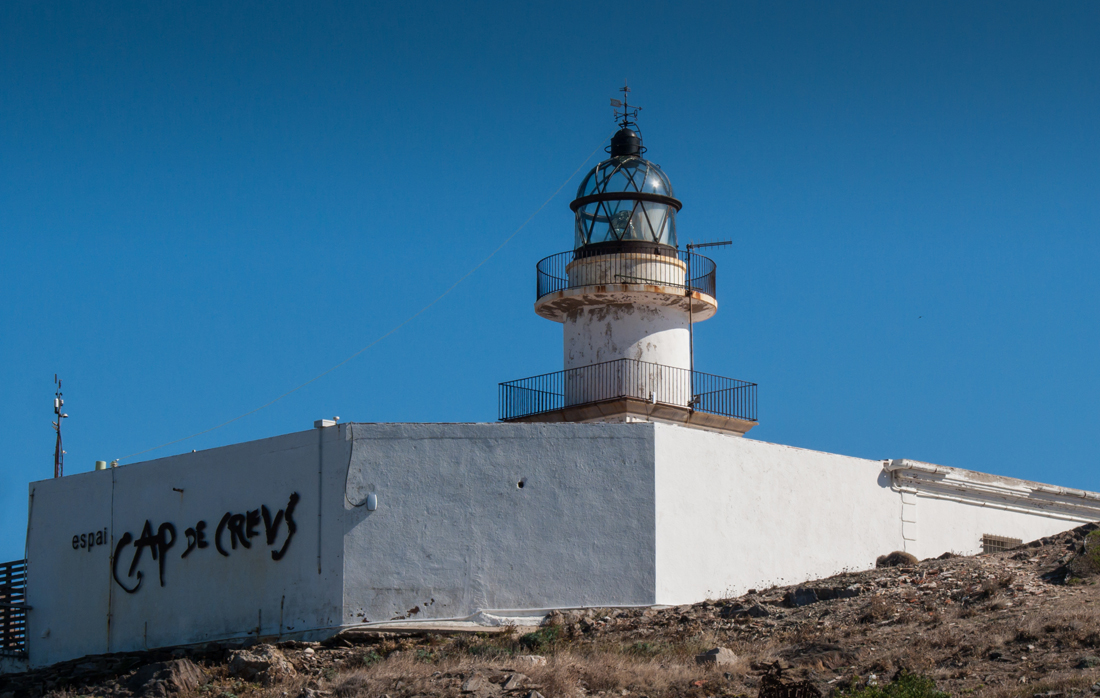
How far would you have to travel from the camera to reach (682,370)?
2627 cm

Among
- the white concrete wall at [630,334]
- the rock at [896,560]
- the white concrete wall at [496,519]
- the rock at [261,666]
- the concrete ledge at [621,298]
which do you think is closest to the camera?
the rock at [261,666]

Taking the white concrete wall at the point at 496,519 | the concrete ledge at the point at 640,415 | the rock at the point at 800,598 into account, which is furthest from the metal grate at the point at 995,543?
the white concrete wall at the point at 496,519

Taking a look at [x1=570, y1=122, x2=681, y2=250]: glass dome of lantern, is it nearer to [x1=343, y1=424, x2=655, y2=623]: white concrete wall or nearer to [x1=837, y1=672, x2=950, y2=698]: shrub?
[x1=343, y1=424, x2=655, y2=623]: white concrete wall

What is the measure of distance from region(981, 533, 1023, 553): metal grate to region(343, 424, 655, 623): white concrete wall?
857 centimetres

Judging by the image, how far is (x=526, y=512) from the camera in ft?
65.9

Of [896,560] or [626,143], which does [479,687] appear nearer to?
[896,560]

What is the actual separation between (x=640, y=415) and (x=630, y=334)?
1.66 metres

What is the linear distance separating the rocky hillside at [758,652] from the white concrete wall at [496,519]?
59 cm

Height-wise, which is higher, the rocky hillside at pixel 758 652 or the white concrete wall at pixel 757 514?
the white concrete wall at pixel 757 514

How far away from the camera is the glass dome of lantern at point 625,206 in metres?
26.7

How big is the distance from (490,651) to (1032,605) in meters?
6.92

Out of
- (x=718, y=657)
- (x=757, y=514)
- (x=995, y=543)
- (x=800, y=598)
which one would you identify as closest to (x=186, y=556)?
(x=757, y=514)

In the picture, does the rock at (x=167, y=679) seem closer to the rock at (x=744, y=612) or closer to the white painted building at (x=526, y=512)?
the white painted building at (x=526, y=512)

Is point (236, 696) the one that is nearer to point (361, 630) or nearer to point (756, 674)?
point (361, 630)
